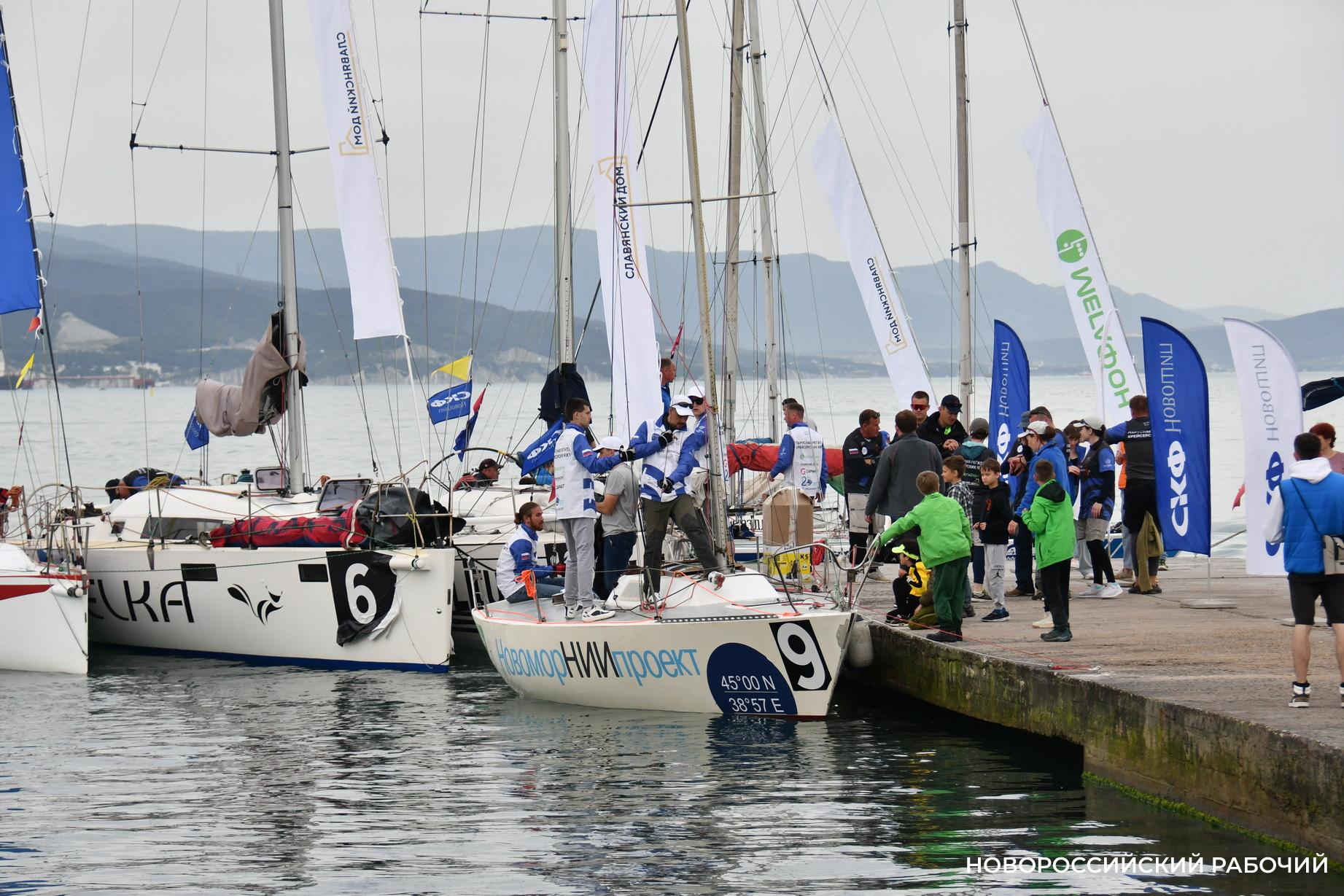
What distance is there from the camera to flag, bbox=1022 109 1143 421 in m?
21.0

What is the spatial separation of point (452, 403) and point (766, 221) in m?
7.65

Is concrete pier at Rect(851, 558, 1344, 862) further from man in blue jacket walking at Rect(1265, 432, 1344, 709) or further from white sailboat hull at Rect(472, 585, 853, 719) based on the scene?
white sailboat hull at Rect(472, 585, 853, 719)

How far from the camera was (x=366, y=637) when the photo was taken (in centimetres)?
1583

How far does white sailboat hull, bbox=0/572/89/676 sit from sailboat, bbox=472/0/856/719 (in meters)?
5.33

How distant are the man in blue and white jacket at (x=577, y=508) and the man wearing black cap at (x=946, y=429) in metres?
3.88

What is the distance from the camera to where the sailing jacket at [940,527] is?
11.8 metres

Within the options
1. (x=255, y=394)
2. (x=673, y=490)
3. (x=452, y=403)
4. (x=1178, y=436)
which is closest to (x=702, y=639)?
(x=673, y=490)

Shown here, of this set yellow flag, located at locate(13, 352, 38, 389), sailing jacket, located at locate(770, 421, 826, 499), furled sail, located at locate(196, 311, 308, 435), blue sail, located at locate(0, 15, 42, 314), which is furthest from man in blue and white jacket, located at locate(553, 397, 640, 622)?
yellow flag, located at locate(13, 352, 38, 389)

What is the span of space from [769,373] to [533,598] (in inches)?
521

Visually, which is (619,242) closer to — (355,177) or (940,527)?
(355,177)

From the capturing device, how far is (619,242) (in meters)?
16.3

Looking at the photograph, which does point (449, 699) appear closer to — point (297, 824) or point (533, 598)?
point (533, 598)

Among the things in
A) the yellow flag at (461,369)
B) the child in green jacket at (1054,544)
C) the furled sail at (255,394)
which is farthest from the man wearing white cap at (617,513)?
the yellow flag at (461,369)

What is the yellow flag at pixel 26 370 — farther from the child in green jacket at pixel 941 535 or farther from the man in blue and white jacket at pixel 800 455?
the child in green jacket at pixel 941 535
